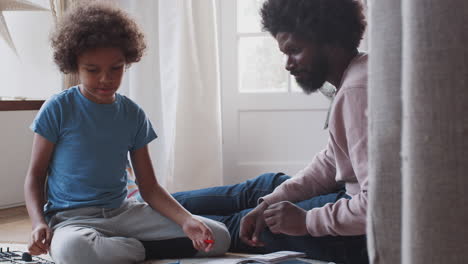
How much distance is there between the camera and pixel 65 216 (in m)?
1.59

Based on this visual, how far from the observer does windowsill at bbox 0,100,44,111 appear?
2.85m

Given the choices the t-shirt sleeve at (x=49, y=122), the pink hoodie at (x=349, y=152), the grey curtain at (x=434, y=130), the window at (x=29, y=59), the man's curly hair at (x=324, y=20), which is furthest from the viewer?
the window at (x=29, y=59)

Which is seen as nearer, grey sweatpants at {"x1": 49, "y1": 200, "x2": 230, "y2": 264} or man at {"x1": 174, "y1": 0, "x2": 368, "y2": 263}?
man at {"x1": 174, "y1": 0, "x2": 368, "y2": 263}

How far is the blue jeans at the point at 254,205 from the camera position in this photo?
1.50m

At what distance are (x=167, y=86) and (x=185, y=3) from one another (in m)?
0.41

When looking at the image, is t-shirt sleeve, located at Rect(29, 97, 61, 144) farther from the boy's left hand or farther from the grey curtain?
the grey curtain

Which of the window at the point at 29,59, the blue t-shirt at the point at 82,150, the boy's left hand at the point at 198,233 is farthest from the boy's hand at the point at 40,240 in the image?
the window at the point at 29,59

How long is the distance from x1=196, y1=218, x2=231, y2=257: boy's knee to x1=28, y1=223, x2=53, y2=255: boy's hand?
44 cm

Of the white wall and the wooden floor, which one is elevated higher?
the white wall

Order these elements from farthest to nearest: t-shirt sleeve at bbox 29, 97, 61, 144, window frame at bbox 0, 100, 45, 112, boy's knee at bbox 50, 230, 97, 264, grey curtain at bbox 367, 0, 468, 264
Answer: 1. window frame at bbox 0, 100, 45, 112
2. t-shirt sleeve at bbox 29, 97, 61, 144
3. boy's knee at bbox 50, 230, 97, 264
4. grey curtain at bbox 367, 0, 468, 264

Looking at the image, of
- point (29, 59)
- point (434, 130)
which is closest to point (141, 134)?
point (434, 130)

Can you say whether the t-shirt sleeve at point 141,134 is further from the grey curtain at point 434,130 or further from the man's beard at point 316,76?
the grey curtain at point 434,130

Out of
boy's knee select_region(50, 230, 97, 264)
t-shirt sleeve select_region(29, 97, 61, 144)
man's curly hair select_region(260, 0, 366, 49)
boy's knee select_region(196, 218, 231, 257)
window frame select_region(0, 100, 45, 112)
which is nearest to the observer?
man's curly hair select_region(260, 0, 366, 49)

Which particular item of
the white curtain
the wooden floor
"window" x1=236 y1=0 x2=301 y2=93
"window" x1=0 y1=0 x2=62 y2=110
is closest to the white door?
"window" x1=236 y1=0 x2=301 y2=93
